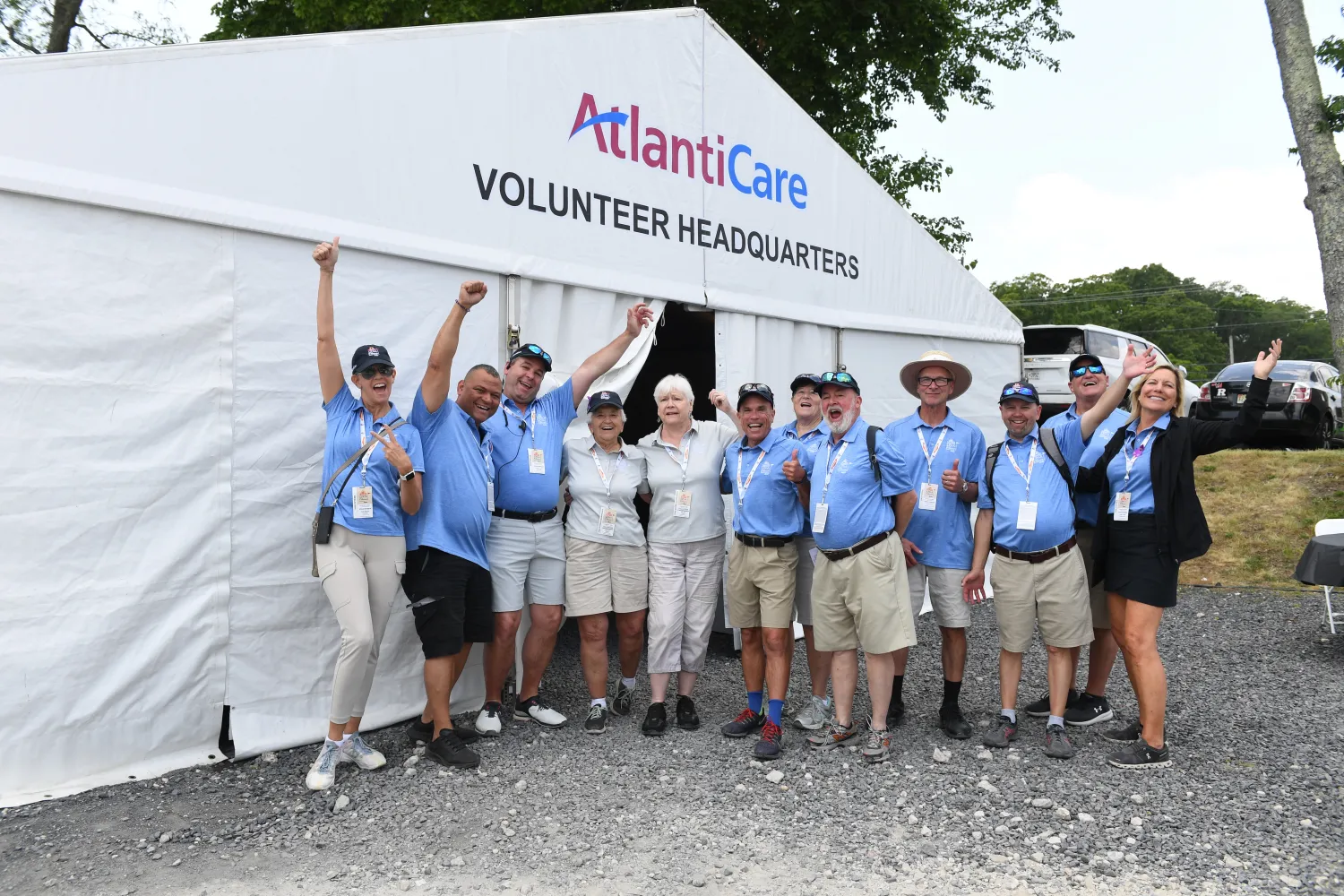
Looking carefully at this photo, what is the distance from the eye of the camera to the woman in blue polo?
140 inches

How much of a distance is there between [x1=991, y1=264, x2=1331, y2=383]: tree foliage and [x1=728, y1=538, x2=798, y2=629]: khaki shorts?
59.7 meters

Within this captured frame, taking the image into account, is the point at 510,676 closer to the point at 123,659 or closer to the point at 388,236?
the point at 123,659

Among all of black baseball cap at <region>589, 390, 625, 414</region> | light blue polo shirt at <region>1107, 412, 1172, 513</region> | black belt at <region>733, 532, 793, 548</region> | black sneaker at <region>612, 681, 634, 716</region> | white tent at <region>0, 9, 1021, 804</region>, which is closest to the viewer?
white tent at <region>0, 9, 1021, 804</region>

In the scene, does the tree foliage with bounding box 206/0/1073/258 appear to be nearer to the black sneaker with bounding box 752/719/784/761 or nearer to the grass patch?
the grass patch

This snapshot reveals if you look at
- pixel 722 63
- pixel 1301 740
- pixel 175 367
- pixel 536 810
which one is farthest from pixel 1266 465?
pixel 175 367

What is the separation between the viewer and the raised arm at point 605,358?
441cm

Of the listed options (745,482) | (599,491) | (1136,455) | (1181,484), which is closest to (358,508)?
Answer: (599,491)

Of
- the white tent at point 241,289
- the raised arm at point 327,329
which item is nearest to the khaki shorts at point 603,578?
the white tent at point 241,289

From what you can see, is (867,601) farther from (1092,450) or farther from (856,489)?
(1092,450)

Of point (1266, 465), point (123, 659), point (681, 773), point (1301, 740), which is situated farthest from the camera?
point (1266, 465)

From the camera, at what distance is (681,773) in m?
3.85

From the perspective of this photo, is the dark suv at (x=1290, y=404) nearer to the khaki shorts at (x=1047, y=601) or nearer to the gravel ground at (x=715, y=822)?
the gravel ground at (x=715, y=822)

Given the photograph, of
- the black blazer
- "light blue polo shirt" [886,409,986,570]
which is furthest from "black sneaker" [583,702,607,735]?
the black blazer

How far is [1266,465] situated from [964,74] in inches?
309
